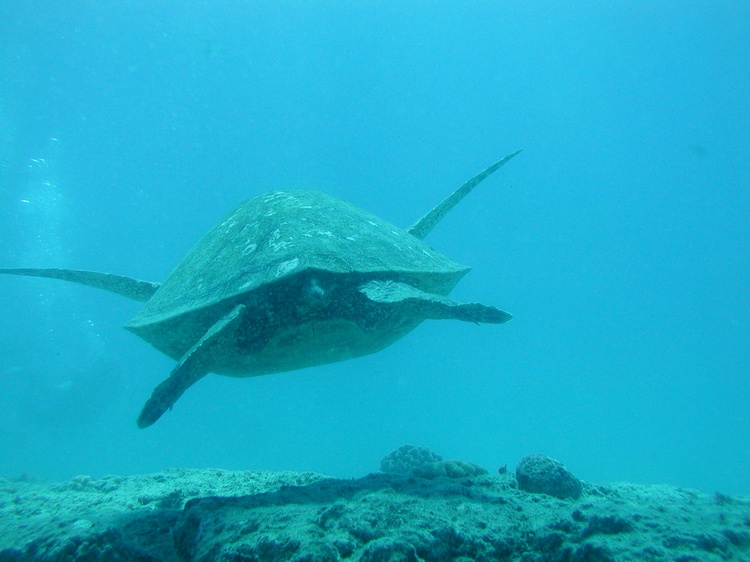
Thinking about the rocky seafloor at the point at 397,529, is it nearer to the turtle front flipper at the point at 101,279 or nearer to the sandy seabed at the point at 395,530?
the sandy seabed at the point at 395,530

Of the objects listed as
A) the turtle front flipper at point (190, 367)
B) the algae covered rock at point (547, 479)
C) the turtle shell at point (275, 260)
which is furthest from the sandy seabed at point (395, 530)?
the turtle shell at point (275, 260)

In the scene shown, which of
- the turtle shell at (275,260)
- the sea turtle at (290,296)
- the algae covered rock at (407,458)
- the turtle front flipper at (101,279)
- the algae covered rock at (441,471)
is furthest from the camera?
the algae covered rock at (407,458)

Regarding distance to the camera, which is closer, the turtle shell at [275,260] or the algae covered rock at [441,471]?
the turtle shell at [275,260]

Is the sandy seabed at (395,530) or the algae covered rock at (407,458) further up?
the algae covered rock at (407,458)

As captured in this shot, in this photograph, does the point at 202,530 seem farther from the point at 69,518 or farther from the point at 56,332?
the point at 56,332

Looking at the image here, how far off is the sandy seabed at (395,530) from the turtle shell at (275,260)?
78.2 inches

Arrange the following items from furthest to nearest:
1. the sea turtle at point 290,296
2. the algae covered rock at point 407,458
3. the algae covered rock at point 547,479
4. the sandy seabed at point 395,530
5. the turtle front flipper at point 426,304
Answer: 1. the algae covered rock at point 407,458
2. the sea turtle at point 290,296
3. the algae covered rock at point 547,479
4. the turtle front flipper at point 426,304
5. the sandy seabed at point 395,530

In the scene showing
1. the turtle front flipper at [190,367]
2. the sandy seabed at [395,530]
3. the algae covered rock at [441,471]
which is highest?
the turtle front flipper at [190,367]

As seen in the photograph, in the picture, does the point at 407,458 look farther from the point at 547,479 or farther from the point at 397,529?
the point at 397,529

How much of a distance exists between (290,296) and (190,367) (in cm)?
123

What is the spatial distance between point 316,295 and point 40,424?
233 ft

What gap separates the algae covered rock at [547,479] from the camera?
3875 mm

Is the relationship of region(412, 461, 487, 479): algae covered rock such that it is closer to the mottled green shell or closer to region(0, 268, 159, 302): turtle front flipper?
the mottled green shell

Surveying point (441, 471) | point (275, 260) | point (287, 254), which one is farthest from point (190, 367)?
point (441, 471)
